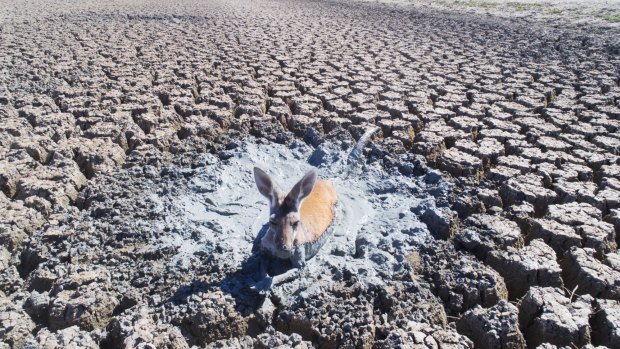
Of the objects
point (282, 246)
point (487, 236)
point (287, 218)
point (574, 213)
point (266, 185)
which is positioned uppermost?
point (266, 185)

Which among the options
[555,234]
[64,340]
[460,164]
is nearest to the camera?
[64,340]

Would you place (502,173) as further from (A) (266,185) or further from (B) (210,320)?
(B) (210,320)

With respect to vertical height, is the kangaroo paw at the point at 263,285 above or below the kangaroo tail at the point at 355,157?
below

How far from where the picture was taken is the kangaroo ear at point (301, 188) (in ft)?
8.60

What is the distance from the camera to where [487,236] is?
3.14m

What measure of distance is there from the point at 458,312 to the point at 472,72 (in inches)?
189

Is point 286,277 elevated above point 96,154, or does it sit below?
below

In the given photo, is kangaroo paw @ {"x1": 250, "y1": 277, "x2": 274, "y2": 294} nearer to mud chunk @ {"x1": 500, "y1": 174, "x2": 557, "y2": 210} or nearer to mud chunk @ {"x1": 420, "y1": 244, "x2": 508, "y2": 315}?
mud chunk @ {"x1": 420, "y1": 244, "x2": 508, "y2": 315}

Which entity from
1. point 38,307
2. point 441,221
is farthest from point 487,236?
point 38,307

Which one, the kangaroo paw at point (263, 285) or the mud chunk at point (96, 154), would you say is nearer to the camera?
the kangaroo paw at point (263, 285)

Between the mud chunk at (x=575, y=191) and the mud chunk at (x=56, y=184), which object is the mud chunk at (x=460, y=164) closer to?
the mud chunk at (x=575, y=191)

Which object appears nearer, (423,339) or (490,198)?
(423,339)

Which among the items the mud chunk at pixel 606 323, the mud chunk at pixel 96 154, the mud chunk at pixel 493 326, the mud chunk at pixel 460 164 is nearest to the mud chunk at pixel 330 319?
the mud chunk at pixel 493 326

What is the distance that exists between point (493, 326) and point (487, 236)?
2.83 ft
